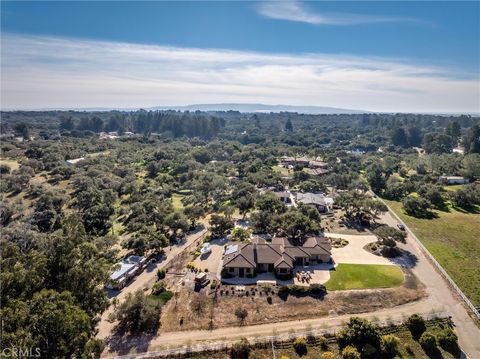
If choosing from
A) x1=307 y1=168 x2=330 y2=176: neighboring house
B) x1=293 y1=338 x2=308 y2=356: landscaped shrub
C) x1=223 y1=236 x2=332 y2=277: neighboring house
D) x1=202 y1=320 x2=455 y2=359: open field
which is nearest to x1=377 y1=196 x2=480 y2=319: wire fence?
x1=202 y1=320 x2=455 y2=359: open field

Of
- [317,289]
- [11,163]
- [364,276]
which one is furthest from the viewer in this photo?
[11,163]

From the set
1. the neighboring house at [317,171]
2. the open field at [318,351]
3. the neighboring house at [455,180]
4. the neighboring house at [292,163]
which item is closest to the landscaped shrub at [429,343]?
the open field at [318,351]

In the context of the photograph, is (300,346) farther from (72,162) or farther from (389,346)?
(72,162)

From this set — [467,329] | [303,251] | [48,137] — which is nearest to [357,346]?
[467,329]

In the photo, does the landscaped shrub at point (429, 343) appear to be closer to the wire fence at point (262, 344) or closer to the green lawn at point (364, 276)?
the wire fence at point (262, 344)

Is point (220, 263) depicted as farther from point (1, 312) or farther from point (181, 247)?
point (1, 312)

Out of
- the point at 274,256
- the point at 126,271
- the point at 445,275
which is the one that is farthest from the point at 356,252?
the point at 126,271

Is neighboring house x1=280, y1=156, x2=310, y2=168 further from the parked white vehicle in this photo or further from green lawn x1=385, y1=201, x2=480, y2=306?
the parked white vehicle
